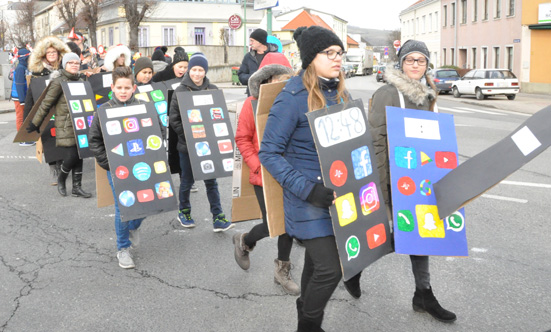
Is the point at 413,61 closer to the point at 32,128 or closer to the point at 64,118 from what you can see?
the point at 64,118

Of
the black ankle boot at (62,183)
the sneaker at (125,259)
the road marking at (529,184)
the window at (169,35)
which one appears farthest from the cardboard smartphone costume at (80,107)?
the window at (169,35)

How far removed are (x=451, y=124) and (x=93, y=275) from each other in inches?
117

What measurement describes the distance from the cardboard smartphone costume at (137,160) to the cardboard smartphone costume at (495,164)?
268 centimetres

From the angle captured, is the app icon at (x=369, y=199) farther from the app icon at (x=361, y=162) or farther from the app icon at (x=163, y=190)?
the app icon at (x=163, y=190)

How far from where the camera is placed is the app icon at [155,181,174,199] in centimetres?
551

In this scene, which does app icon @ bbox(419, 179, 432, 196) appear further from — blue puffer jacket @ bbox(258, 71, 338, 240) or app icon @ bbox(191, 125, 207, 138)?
app icon @ bbox(191, 125, 207, 138)

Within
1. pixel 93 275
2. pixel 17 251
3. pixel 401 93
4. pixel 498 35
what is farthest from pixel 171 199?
pixel 498 35

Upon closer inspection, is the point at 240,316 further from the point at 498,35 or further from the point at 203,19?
the point at 203,19

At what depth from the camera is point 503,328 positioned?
3.86 m

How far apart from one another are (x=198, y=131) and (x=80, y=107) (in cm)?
206

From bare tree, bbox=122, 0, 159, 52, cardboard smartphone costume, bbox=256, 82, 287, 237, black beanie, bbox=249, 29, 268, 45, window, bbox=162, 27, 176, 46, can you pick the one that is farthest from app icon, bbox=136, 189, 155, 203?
window, bbox=162, 27, 176, 46

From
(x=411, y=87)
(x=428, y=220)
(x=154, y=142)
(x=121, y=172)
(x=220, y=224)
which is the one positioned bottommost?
(x=220, y=224)

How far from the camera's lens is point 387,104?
3947 millimetres

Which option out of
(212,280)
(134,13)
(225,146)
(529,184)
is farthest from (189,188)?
(134,13)
